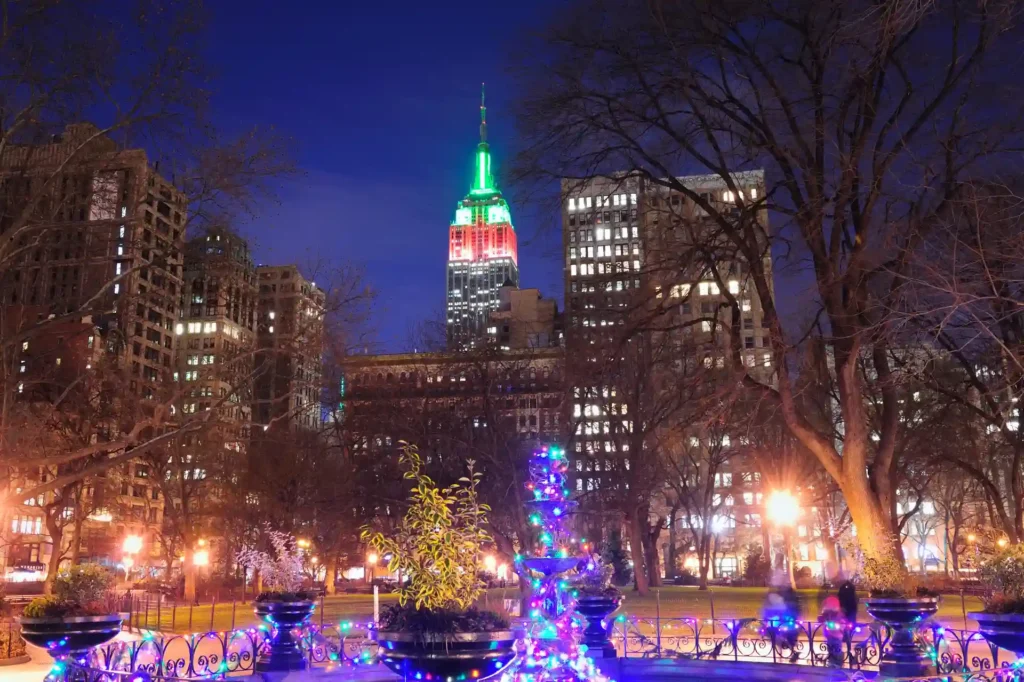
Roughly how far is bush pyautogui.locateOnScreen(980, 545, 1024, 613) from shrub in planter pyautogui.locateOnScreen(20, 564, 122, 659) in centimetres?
1243

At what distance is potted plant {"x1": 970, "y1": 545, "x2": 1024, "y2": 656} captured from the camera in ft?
36.1

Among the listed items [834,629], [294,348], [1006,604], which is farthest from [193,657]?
[1006,604]

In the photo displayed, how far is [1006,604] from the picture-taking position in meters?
11.2

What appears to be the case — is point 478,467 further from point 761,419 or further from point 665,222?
point 665,222

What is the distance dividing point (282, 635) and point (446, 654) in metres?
9.19

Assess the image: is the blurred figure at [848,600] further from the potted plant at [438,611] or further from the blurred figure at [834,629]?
the potted plant at [438,611]

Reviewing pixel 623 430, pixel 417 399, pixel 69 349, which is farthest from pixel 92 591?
pixel 623 430

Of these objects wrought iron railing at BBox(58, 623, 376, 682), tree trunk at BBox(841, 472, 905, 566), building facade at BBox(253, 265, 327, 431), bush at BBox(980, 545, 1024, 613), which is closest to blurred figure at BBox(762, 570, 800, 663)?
tree trunk at BBox(841, 472, 905, 566)

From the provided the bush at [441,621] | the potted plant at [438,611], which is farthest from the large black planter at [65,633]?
the bush at [441,621]

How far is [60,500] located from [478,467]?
1909 cm

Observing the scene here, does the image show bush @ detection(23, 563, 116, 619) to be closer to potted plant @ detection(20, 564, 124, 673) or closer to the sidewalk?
potted plant @ detection(20, 564, 124, 673)

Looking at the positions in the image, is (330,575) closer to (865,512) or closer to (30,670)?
(30,670)

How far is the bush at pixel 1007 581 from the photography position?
1121 cm

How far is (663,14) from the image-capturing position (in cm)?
1984
